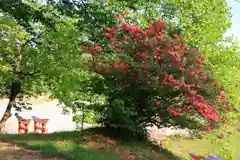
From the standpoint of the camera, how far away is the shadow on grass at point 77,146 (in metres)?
9.74

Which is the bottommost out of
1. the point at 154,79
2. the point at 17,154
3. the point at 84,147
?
the point at 17,154

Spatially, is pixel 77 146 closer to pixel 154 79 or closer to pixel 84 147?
pixel 84 147

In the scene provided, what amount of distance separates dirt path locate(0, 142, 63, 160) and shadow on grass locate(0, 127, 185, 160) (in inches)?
12.6

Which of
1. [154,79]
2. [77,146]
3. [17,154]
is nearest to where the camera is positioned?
[17,154]

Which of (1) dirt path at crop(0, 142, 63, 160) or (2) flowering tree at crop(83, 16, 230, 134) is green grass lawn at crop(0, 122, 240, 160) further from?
(2) flowering tree at crop(83, 16, 230, 134)

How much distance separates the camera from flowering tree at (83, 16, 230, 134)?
11148 mm

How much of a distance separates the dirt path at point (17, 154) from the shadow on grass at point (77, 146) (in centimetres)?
32

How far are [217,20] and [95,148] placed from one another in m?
10.7

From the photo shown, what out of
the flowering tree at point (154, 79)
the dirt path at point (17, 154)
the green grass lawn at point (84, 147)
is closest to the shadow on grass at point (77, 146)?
the green grass lawn at point (84, 147)

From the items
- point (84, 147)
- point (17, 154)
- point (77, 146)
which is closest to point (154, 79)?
point (84, 147)

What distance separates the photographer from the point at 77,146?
10562 millimetres

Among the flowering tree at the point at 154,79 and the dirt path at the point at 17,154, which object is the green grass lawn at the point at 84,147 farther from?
the flowering tree at the point at 154,79

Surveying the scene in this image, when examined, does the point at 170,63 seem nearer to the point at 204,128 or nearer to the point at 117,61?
the point at 117,61

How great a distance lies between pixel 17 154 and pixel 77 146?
77.6 inches
